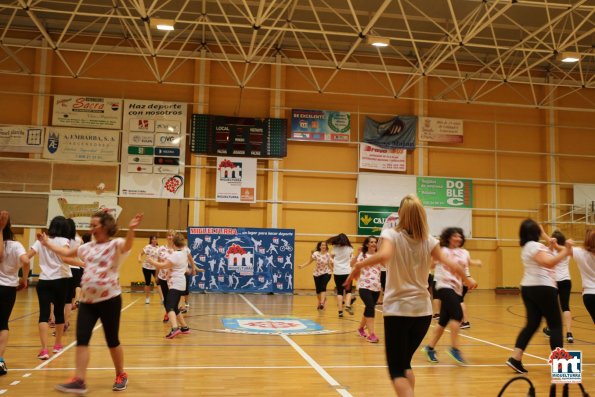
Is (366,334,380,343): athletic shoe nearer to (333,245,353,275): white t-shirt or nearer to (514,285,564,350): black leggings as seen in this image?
(514,285,564,350): black leggings

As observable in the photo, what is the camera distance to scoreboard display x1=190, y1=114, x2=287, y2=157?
63.2ft

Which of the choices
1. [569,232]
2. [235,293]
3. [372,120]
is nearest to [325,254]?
[235,293]

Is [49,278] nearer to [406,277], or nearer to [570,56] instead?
[406,277]

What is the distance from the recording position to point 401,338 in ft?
11.5

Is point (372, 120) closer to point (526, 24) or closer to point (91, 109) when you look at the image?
point (526, 24)

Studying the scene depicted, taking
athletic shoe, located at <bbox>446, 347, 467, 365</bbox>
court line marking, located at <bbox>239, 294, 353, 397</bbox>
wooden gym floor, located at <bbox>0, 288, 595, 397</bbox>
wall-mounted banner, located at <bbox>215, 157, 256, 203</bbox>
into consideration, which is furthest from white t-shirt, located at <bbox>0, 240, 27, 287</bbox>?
wall-mounted banner, located at <bbox>215, 157, 256, 203</bbox>

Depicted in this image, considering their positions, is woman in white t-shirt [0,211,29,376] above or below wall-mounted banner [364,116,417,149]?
A: below

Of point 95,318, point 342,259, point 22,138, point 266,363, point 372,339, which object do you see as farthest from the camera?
point 22,138

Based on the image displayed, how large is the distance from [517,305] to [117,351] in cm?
1327

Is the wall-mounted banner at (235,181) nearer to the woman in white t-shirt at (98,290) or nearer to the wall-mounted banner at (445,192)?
the wall-mounted banner at (445,192)

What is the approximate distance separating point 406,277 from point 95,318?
294 cm

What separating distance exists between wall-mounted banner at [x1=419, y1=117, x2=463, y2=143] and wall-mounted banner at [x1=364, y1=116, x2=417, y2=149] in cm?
37

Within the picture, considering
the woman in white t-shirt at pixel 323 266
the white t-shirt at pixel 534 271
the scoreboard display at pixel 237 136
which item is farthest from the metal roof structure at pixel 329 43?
the white t-shirt at pixel 534 271

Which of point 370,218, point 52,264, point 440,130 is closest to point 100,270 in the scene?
point 52,264
